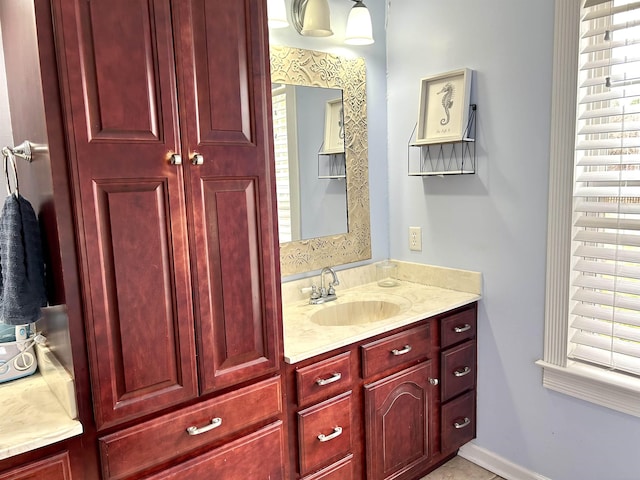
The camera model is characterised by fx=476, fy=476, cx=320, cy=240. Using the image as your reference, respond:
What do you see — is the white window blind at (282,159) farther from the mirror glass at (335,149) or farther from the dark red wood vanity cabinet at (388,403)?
the dark red wood vanity cabinet at (388,403)

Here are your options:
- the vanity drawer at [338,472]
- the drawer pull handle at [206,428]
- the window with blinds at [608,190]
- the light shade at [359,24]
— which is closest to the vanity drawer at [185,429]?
the drawer pull handle at [206,428]

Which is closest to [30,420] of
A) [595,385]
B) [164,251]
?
[164,251]

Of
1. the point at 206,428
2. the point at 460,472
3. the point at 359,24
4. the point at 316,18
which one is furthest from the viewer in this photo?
the point at 460,472

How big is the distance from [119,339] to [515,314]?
5.41 ft

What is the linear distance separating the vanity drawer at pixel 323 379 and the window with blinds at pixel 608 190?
950 mm

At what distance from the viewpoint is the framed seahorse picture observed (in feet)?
6.99

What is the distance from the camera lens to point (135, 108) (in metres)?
1.20

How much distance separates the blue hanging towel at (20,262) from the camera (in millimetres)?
1269

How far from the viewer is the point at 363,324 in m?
1.99

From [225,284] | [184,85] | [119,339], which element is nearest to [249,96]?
[184,85]

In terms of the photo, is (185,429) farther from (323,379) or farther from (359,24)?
(359,24)

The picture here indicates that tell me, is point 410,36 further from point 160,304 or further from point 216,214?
point 160,304

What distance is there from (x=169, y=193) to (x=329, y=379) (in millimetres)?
876

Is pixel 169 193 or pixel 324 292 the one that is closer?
pixel 169 193
